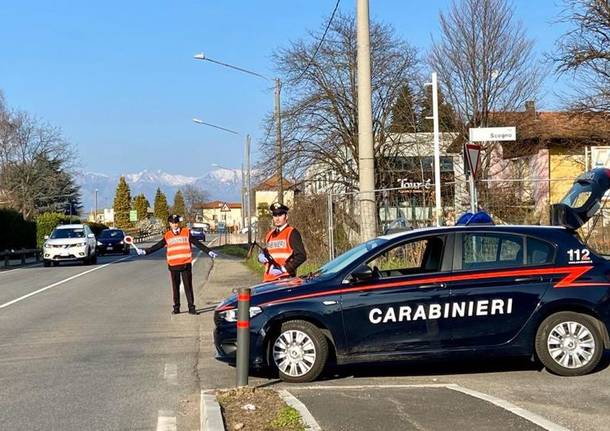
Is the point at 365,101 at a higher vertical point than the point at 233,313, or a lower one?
higher

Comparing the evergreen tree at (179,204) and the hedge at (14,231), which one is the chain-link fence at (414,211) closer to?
the hedge at (14,231)

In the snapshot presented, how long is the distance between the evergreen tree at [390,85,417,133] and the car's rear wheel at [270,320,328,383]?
71.6ft

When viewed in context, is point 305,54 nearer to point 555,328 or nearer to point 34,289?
point 34,289

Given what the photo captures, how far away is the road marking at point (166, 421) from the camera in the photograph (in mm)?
6273

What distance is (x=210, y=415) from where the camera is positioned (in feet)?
19.8

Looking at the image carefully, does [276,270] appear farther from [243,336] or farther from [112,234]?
[112,234]

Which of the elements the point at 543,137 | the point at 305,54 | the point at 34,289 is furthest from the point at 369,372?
the point at 543,137

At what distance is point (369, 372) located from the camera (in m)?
8.36

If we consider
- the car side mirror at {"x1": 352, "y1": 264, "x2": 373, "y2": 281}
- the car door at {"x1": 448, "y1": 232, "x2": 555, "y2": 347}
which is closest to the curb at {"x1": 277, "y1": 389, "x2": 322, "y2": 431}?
the car side mirror at {"x1": 352, "y1": 264, "x2": 373, "y2": 281}

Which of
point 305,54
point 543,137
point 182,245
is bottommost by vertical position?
point 182,245

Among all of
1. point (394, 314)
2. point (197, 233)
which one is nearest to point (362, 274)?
point (394, 314)

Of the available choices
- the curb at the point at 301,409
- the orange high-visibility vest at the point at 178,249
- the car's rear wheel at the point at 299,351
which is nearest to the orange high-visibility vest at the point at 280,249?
the car's rear wheel at the point at 299,351

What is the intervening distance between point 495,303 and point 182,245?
6767 millimetres

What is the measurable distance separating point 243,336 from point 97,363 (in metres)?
2.86
